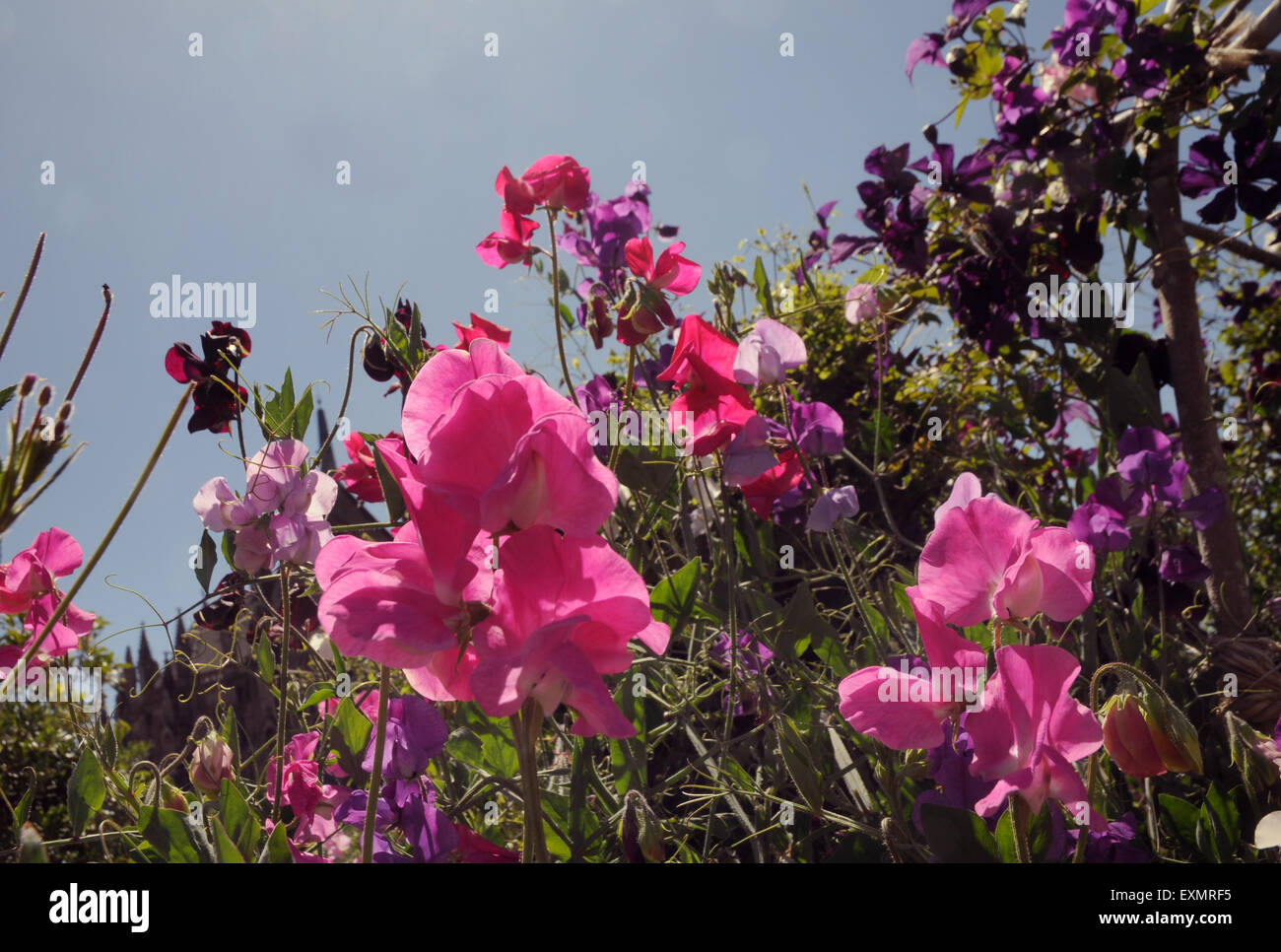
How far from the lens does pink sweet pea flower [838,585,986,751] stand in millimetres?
516

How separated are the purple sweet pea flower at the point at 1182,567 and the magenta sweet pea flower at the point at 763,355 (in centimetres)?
81

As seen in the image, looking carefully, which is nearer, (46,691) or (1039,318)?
(46,691)

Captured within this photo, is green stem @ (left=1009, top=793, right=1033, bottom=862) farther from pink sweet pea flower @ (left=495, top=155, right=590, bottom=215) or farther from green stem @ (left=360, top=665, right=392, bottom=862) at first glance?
pink sweet pea flower @ (left=495, top=155, right=590, bottom=215)

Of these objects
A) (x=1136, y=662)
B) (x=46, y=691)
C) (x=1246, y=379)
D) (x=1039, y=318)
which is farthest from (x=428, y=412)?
(x=1246, y=379)

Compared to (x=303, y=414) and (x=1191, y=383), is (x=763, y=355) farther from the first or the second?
(x=1191, y=383)

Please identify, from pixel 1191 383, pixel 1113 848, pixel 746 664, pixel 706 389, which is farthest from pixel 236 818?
pixel 1191 383

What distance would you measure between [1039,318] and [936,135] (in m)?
0.44

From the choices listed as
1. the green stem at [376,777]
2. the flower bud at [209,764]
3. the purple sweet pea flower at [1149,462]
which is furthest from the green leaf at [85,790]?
the purple sweet pea flower at [1149,462]

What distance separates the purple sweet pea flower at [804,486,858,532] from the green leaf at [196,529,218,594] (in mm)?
747

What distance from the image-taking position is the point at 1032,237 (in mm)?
1615

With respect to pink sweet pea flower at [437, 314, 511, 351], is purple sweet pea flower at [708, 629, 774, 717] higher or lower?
lower

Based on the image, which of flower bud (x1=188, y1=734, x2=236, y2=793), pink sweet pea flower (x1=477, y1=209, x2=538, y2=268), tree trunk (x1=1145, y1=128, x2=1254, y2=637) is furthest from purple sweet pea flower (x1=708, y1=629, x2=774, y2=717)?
tree trunk (x1=1145, y1=128, x2=1254, y2=637)
